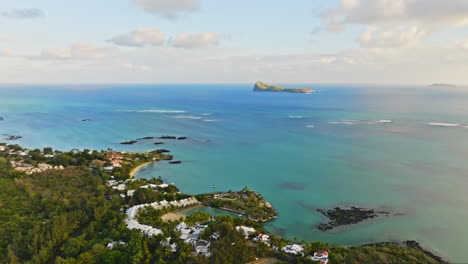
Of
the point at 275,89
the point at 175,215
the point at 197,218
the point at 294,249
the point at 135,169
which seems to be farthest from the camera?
the point at 275,89

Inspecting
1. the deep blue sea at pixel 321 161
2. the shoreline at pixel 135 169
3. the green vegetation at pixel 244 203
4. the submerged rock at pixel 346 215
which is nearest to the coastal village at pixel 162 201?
the green vegetation at pixel 244 203

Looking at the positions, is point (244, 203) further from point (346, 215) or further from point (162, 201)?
point (346, 215)

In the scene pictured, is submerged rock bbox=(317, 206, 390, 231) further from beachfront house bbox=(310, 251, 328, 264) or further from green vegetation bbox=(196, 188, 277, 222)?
beachfront house bbox=(310, 251, 328, 264)

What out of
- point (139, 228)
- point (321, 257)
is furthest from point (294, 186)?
point (139, 228)

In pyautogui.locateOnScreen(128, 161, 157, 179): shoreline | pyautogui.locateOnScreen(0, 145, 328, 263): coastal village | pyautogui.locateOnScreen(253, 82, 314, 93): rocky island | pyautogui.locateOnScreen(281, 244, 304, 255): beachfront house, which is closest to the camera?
pyautogui.locateOnScreen(281, 244, 304, 255): beachfront house

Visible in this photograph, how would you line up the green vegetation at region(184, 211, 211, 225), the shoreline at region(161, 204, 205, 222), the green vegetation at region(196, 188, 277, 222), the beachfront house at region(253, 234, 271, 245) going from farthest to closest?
the green vegetation at region(196, 188, 277, 222), the shoreline at region(161, 204, 205, 222), the green vegetation at region(184, 211, 211, 225), the beachfront house at region(253, 234, 271, 245)

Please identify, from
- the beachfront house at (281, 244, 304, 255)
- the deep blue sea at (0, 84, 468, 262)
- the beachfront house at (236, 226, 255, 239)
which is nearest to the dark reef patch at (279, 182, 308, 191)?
the deep blue sea at (0, 84, 468, 262)

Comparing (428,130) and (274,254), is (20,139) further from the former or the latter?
(428,130)
